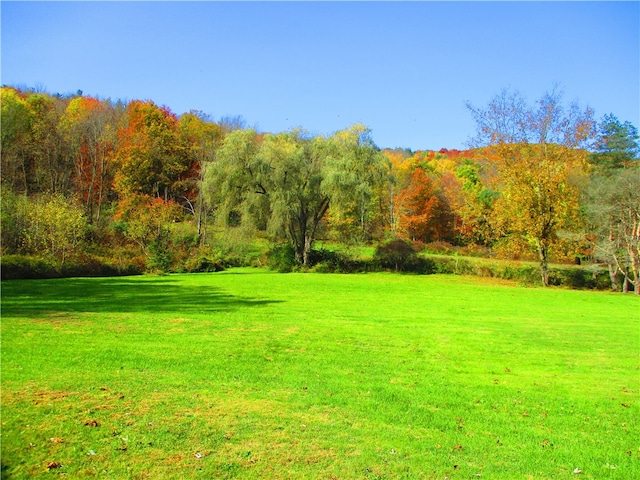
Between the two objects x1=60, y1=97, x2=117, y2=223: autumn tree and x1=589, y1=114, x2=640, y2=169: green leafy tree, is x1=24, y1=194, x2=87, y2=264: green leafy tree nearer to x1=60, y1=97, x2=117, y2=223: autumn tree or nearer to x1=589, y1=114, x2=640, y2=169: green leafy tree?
x1=60, y1=97, x2=117, y2=223: autumn tree

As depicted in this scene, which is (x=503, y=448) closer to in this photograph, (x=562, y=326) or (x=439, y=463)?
(x=439, y=463)

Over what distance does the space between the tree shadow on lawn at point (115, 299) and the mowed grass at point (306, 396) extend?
0.25m

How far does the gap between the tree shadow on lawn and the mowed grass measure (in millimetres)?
253

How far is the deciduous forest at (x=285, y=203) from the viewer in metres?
30.0

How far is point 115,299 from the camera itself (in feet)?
54.8

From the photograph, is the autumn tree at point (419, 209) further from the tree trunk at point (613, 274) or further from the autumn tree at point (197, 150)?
the tree trunk at point (613, 274)

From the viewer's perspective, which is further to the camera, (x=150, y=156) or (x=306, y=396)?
(x=150, y=156)

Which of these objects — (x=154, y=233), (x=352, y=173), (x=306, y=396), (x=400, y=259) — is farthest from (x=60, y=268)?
(x=306, y=396)

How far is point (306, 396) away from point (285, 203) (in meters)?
27.8

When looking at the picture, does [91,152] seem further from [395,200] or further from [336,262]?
[395,200]

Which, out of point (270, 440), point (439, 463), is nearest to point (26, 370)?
point (270, 440)

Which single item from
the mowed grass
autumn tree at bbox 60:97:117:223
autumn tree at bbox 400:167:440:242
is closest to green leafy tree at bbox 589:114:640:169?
autumn tree at bbox 400:167:440:242

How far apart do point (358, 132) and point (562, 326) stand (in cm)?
2460

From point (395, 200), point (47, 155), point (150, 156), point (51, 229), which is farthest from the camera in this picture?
point (395, 200)
